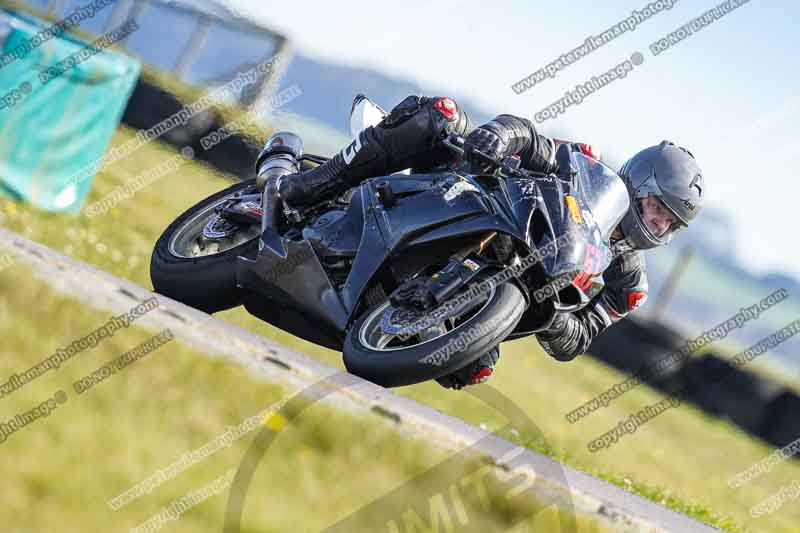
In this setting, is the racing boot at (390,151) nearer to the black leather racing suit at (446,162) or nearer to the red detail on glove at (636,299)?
the black leather racing suit at (446,162)

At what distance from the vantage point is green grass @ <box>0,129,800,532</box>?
233 inches

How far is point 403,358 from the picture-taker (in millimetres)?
3576

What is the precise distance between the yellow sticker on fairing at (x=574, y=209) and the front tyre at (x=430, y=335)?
0.38 meters

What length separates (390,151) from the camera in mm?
4551

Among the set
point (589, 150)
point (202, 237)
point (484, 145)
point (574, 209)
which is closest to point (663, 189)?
point (589, 150)

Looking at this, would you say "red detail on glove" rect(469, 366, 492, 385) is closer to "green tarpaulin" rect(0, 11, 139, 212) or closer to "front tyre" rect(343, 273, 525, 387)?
"front tyre" rect(343, 273, 525, 387)

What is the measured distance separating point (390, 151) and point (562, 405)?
12.9 ft

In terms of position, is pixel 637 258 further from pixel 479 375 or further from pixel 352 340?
pixel 352 340

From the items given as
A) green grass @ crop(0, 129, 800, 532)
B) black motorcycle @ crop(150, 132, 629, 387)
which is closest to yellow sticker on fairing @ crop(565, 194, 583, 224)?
black motorcycle @ crop(150, 132, 629, 387)

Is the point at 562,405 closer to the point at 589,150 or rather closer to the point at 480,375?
the point at 480,375

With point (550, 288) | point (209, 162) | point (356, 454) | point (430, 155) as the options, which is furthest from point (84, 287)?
point (209, 162)

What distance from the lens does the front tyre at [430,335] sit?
3.53m

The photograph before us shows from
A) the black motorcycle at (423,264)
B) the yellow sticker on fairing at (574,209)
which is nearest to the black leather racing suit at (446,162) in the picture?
the black motorcycle at (423,264)

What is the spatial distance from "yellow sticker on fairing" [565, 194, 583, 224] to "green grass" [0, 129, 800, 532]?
1112 millimetres
